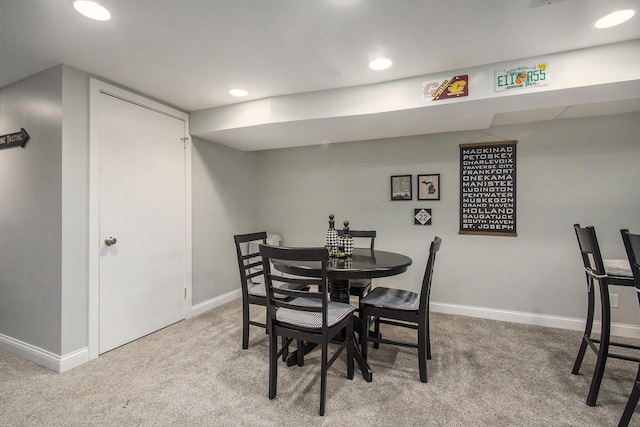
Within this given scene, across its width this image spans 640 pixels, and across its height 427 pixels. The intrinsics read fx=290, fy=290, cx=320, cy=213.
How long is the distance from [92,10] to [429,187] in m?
3.21

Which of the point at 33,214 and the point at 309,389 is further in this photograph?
the point at 33,214

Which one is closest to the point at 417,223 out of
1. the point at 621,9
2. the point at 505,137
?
the point at 505,137

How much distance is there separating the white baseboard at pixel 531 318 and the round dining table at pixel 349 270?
1368 mm

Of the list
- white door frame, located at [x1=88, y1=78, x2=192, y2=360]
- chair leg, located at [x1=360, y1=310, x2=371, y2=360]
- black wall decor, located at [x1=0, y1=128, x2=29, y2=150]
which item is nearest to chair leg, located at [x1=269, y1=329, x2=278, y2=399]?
chair leg, located at [x1=360, y1=310, x2=371, y2=360]

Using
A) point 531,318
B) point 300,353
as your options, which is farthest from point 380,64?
point 531,318

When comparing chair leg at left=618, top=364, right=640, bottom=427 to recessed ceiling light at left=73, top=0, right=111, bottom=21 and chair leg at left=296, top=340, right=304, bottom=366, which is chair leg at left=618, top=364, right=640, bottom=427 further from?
recessed ceiling light at left=73, top=0, right=111, bottom=21

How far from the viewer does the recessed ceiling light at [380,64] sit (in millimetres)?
2115

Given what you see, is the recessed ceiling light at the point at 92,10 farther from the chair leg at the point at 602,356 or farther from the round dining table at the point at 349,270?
the chair leg at the point at 602,356

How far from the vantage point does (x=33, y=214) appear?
230cm

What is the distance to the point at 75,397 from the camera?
1844 millimetres

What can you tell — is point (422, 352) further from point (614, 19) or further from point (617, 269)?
point (614, 19)

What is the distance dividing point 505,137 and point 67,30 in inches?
148

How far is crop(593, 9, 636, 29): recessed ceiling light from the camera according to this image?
1603 millimetres

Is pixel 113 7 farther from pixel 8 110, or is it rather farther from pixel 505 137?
pixel 505 137
